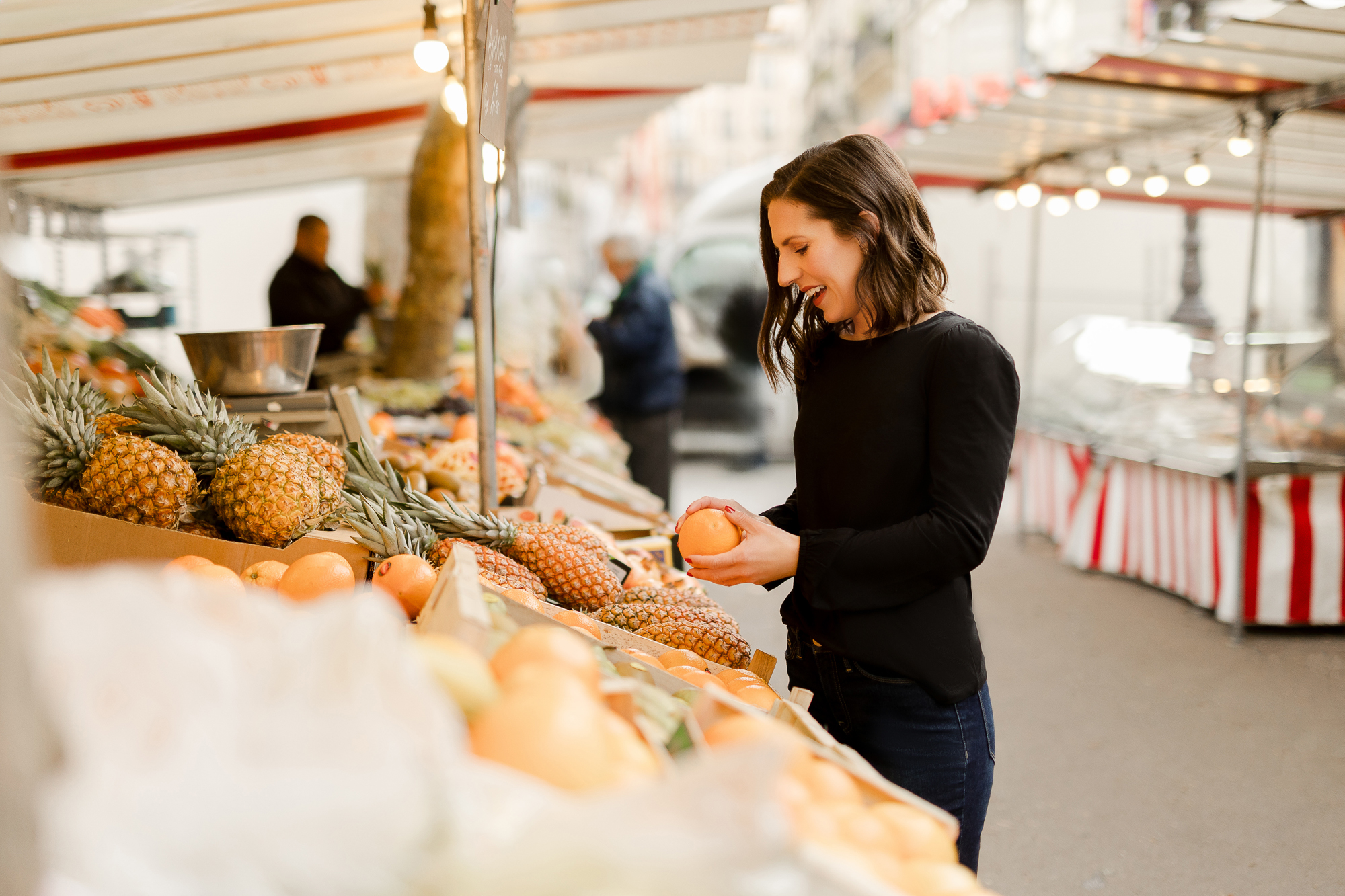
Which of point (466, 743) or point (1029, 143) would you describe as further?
point (1029, 143)

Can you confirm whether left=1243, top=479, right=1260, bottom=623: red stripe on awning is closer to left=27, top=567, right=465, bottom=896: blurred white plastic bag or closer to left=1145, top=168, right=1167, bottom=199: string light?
left=1145, top=168, right=1167, bottom=199: string light

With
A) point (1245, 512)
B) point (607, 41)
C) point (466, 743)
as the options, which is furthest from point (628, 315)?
point (466, 743)

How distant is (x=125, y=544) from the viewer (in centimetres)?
220

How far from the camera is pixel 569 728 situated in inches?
39.3

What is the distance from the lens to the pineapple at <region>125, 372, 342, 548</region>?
89.0 inches

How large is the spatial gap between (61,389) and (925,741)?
2187mm

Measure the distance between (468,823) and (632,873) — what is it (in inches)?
6.1

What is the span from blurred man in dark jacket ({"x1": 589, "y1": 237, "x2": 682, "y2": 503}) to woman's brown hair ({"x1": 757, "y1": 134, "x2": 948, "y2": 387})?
509cm

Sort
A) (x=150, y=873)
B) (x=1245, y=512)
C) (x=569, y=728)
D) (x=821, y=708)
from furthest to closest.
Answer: (x=1245, y=512), (x=821, y=708), (x=569, y=728), (x=150, y=873)

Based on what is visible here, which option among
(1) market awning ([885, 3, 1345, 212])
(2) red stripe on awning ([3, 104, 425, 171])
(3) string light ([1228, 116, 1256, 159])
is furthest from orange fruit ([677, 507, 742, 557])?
(2) red stripe on awning ([3, 104, 425, 171])

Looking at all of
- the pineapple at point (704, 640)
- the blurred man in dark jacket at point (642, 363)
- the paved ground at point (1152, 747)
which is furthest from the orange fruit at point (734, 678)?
the blurred man in dark jacket at point (642, 363)

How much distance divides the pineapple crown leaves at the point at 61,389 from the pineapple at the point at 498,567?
93cm

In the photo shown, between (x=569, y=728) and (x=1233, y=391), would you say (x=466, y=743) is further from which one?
(x=1233, y=391)

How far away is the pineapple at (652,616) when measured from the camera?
2334 millimetres
